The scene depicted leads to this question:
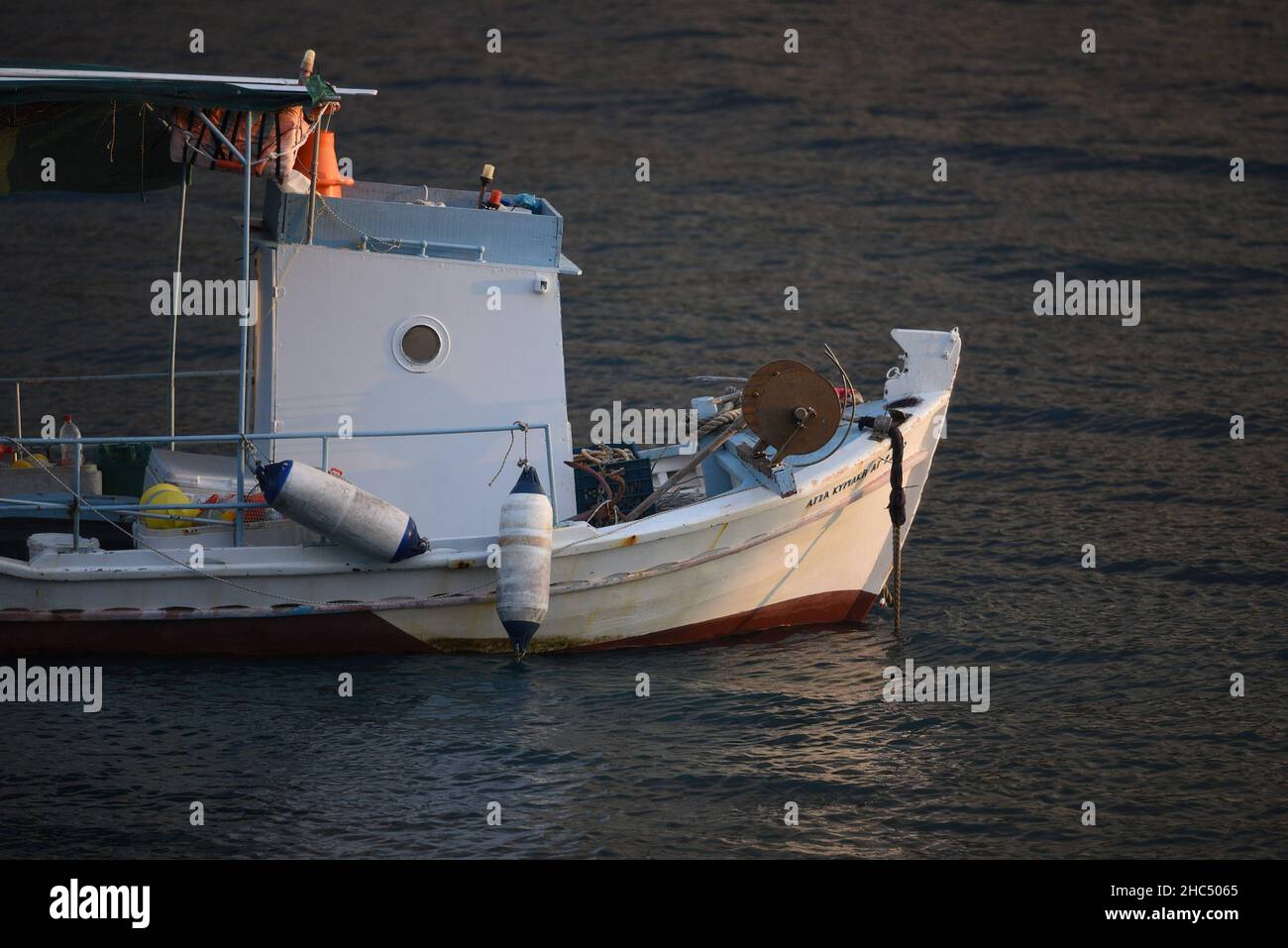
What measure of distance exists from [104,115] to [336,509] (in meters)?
4.42

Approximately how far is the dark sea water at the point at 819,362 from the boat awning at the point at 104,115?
4563mm

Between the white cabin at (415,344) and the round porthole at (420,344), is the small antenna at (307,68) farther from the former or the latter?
the round porthole at (420,344)

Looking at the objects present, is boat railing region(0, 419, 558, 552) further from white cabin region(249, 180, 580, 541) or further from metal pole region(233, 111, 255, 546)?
white cabin region(249, 180, 580, 541)

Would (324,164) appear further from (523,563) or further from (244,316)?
(523,563)

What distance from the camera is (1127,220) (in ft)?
95.0

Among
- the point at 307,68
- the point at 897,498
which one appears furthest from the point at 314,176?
the point at 897,498

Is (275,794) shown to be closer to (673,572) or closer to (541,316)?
(673,572)

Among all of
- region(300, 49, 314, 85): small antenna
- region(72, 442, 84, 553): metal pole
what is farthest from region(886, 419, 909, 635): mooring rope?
region(72, 442, 84, 553): metal pole

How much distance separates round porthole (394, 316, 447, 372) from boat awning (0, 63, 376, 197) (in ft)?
6.66

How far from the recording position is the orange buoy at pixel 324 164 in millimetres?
14117

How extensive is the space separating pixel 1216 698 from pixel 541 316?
6.79 metres

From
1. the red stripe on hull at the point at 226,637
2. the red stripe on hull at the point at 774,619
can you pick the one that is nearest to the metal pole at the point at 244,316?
the red stripe on hull at the point at 226,637

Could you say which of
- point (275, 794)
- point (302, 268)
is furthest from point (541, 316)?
point (275, 794)

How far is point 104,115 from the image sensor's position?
47.2ft
